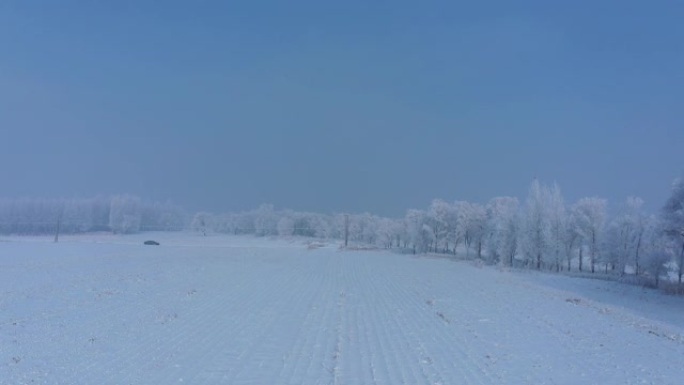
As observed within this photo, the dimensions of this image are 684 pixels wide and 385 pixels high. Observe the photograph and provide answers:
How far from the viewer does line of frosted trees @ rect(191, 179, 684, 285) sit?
46.4m

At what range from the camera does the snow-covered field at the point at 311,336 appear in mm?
12062

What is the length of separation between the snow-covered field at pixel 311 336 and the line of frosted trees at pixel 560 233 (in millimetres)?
16398

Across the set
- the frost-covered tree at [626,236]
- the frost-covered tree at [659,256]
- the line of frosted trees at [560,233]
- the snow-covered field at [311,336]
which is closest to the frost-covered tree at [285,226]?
the line of frosted trees at [560,233]

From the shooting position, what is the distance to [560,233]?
223 feet

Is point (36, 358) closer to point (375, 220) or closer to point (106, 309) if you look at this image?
point (106, 309)

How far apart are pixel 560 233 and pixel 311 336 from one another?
58348mm

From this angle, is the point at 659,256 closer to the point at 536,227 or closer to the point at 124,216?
the point at 536,227

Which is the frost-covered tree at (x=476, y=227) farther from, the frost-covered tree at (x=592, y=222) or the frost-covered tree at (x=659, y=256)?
the frost-covered tree at (x=659, y=256)

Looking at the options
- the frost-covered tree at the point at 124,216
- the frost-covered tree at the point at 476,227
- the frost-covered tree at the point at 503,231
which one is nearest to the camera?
the frost-covered tree at the point at 503,231

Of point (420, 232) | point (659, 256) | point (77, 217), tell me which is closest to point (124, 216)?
point (77, 217)

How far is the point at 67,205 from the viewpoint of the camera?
168625 mm

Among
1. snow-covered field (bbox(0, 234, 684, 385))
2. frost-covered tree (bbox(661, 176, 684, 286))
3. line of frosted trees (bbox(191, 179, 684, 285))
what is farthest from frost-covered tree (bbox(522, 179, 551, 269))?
snow-covered field (bbox(0, 234, 684, 385))

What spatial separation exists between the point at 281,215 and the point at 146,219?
43174 mm

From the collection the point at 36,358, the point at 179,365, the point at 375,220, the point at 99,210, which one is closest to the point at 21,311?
the point at 36,358
